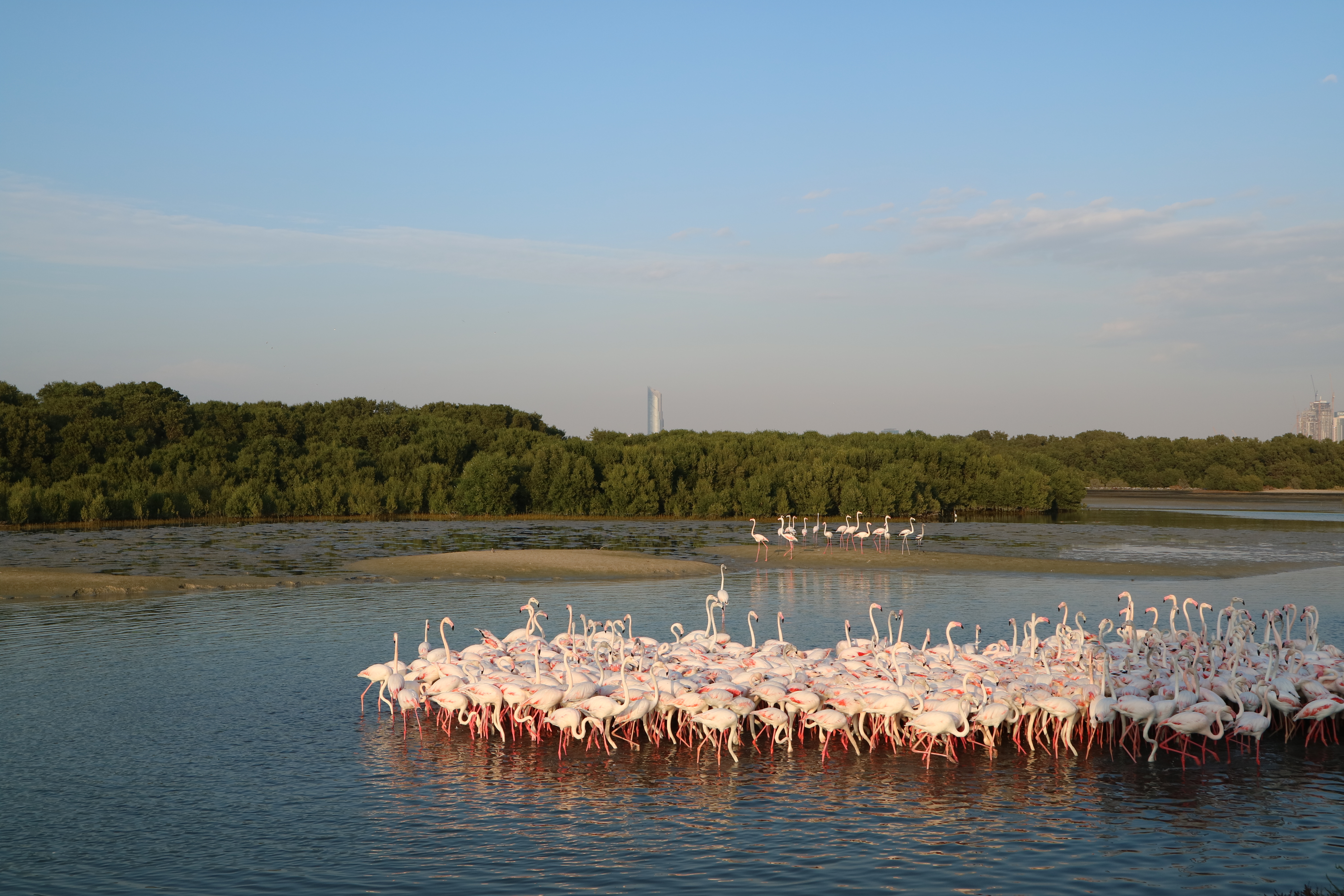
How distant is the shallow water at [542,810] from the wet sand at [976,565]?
66.9 feet

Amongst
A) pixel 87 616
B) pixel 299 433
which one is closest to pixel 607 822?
pixel 87 616

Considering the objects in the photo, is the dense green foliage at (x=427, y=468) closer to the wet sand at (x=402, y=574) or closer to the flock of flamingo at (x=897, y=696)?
the wet sand at (x=402, y=574)

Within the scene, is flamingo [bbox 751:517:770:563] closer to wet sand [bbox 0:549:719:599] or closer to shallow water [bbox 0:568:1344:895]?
wet sand [bbox 0:549:719:599]

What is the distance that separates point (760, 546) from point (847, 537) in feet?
18.4

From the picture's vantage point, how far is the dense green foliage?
193 feet

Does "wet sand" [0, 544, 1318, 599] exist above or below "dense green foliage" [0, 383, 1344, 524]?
below

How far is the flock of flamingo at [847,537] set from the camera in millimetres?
36688

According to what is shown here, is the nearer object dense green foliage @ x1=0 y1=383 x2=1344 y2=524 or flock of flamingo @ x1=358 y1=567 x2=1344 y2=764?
flock of flamingo @ x1=358 y1=567 x2=1344 y2=764

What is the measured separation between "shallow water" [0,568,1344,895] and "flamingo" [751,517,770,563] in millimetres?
20906

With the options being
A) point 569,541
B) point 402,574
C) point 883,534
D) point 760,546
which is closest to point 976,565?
point 883,534

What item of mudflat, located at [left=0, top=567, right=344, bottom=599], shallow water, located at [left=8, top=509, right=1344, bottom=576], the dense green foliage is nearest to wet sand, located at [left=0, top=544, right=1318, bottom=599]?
mudflat, located at [left=0, top=567, right=344, bottom=599]

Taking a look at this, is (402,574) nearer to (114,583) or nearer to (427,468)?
(114,583)

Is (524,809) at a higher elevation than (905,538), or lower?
lower

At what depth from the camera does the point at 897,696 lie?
453 inches
